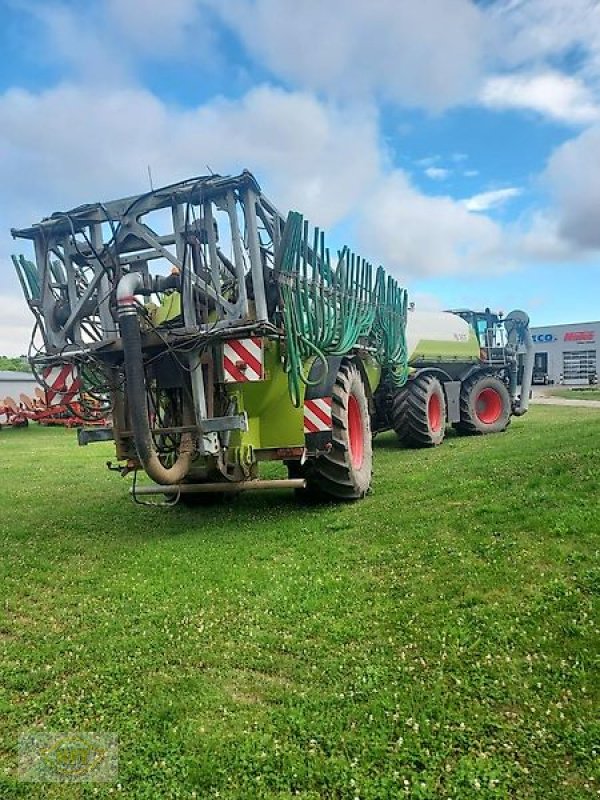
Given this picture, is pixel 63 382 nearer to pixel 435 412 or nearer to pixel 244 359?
pixel 244 359

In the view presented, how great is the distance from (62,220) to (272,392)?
2.62m

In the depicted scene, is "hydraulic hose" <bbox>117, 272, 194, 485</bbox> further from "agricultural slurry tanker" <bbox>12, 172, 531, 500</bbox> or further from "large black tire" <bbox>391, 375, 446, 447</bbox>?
"large black tire" <bbox>391, 375, 446, 447</bbox>

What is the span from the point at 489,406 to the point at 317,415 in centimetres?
895

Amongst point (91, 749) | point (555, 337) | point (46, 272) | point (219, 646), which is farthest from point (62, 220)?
point (555, 337)

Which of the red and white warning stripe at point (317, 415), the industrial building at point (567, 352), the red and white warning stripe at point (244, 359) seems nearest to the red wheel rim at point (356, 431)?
the red and white warning stripe at point (317, 415)

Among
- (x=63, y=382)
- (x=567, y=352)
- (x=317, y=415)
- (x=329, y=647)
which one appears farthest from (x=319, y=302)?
(x=567, y=352)

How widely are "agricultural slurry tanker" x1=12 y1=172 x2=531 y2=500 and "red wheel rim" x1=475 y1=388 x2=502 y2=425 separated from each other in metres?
7.87

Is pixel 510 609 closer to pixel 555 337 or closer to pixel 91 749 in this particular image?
pixel 91 749

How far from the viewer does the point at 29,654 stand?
12.8ft

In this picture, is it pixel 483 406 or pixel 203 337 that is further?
pixel 483 406

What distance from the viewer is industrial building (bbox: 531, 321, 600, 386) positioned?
5356 centimetres

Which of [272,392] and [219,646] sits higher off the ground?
[272,392]

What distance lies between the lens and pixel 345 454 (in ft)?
23.1

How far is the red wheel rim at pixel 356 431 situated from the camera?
26.4 ft
